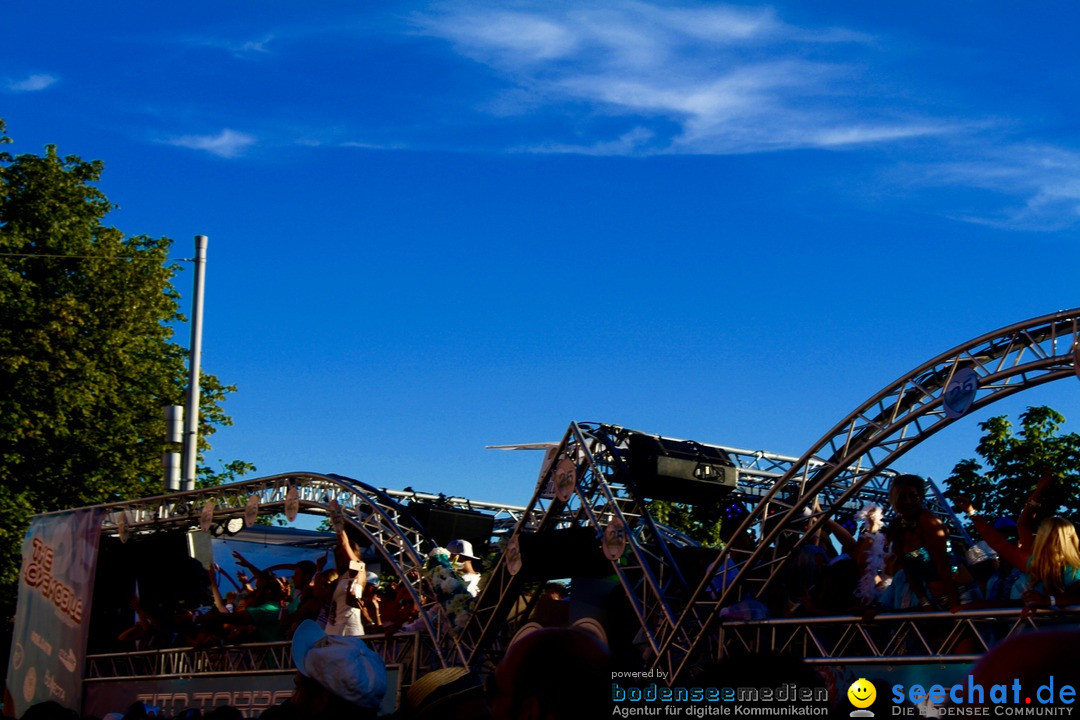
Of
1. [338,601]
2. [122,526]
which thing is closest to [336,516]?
[338,601]

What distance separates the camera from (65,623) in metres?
17.2

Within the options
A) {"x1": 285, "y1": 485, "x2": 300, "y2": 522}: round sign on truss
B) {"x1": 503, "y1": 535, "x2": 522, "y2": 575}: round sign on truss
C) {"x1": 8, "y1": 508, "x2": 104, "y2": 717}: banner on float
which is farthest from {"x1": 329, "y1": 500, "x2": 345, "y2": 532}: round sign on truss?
{"x1": 8, "y1": 508, "x2": 104, "y2": 717}: banner on float

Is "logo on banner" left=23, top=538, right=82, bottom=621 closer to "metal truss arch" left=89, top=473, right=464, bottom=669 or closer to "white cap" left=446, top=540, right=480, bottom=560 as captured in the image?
"metal truss arch" left=89, top=473, right=464, bottom=669

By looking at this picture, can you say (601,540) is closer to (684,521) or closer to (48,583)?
(48,583)

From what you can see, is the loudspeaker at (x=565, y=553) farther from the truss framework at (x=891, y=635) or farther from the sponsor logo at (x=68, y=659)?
the sponsor logo at (x=68, y=659)

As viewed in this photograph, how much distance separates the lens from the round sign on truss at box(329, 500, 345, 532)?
1395 cm

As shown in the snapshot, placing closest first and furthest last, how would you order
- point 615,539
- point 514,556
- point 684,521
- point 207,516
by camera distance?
point 615,539, point 514,556, point 207,516, point 684,521

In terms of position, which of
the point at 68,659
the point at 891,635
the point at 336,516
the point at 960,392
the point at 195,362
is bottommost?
the point at 891,635

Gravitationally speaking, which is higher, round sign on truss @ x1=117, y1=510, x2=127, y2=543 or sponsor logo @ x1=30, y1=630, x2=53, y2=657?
round sign on truss @ x1=117, y1=510, x2=127, y2=543

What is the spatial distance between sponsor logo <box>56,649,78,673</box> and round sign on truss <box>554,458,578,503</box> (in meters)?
8.93

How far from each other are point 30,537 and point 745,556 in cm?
1265

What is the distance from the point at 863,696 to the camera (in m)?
3.61

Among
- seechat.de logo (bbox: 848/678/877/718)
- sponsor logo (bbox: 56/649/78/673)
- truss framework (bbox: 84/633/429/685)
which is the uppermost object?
sponsor logo (bbox: 56/649/78/673)

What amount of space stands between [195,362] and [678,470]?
11.2m
